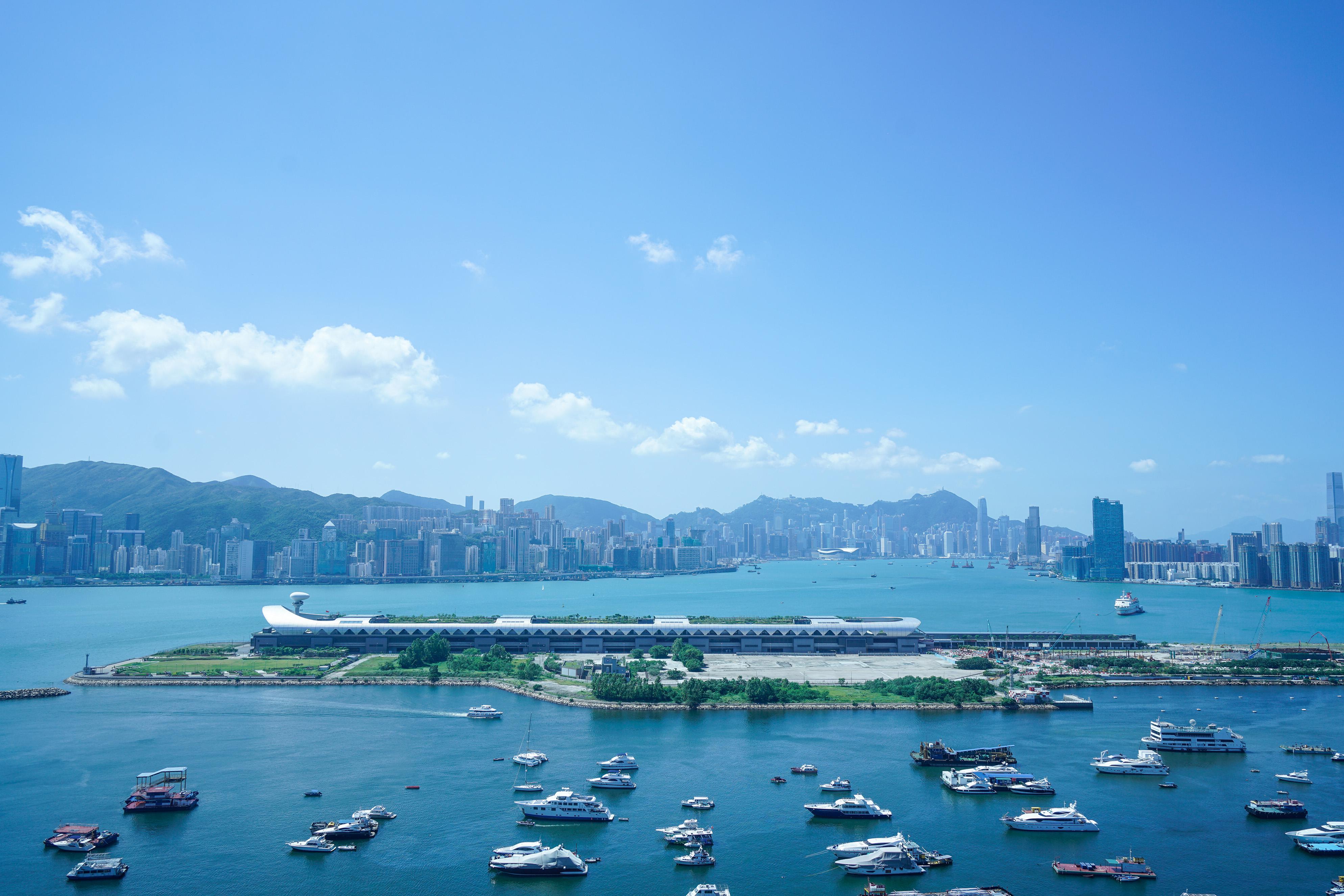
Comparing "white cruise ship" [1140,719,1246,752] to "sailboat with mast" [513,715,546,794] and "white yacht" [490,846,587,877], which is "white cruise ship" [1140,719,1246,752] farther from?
"white yacht" [490,846,587,877]

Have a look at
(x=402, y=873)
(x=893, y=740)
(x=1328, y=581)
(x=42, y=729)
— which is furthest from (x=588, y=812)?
(x=1328, y=581)

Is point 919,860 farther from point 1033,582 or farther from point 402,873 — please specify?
point 1033,582


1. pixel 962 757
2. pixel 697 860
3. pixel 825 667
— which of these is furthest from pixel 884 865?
pixel 825 667

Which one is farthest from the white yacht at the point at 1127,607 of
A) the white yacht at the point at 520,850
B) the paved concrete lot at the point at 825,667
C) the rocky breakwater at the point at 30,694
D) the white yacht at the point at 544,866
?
the rocky breakwater at the point at 30,694

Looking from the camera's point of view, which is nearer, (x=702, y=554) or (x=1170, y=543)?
(x=1170, y=543)

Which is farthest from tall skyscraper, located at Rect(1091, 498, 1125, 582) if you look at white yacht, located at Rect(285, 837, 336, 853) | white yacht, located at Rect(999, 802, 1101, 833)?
white yacht, located at Rect(285, 837, 336, 853)
